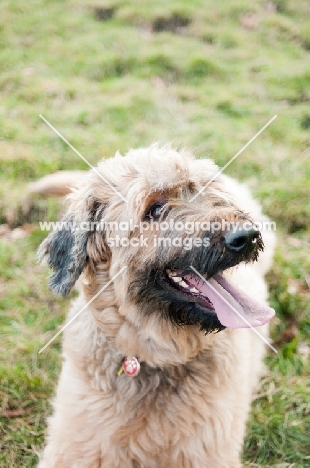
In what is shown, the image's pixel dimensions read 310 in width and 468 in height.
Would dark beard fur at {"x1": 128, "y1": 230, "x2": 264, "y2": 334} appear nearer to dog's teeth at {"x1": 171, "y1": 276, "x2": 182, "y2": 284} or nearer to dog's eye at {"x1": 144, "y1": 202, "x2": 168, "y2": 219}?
dog's teeth at {"x1": 171, "y1": 276, "x2": 182, "y2": 284}

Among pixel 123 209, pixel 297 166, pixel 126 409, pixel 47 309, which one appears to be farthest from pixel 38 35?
pixel 126 409

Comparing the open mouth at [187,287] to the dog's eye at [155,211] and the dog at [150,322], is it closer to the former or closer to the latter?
the dog at [150,322]

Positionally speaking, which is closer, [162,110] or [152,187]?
[152,187]

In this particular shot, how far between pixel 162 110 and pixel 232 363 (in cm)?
419

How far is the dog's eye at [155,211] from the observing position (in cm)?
278

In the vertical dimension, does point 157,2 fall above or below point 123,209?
below

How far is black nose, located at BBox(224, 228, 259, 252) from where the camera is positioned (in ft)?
8.07

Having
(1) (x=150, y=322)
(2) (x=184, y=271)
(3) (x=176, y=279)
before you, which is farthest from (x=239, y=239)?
(1) (x=150, y=322)

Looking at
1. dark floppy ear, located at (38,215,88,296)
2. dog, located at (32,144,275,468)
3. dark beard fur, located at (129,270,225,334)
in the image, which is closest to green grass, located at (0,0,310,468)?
dog, located at (32,144,275,468)

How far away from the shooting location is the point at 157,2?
345 inches

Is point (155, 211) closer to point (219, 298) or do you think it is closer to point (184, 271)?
point (184, 271)

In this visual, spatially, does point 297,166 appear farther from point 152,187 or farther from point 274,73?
point 152,187

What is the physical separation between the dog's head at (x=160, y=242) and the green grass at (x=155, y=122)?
28.3 inches

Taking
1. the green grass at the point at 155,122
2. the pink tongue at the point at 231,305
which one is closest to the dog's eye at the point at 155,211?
the pink tongue at the point at 231,305
